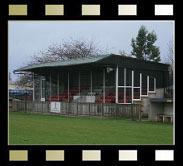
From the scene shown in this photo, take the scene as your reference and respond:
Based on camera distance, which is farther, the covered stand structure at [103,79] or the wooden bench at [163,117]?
the covered stand structure at [103,79]

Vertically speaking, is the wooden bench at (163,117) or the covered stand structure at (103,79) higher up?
the covered stand structure at (103,79)

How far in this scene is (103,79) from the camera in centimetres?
2680

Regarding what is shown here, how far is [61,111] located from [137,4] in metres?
20.8

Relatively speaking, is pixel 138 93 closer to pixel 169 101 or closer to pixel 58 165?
pixel 169 101

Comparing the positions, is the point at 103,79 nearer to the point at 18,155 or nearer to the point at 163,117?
the point at 163,117

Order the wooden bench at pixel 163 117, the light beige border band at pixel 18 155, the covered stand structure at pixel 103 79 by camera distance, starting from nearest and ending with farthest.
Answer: the light beige border band at pixel 18 155
the wooden bench at pixel 163 117
the covered stand structure at pixel 103 79

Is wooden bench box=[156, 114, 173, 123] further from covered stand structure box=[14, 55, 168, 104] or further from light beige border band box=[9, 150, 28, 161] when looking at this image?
light beige border band box=[9, 150, 28, 161]

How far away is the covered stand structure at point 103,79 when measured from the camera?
22938mm

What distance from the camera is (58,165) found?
438cm

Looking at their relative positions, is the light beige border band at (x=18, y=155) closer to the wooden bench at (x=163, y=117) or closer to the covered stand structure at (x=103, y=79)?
the wooden bench at (x=163, y=117)

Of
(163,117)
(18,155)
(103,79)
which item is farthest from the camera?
(103,79)

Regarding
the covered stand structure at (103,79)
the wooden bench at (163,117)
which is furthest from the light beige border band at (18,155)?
the covered stand structure at (103,79)

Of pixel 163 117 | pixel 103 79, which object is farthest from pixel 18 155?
pixel 103 79
